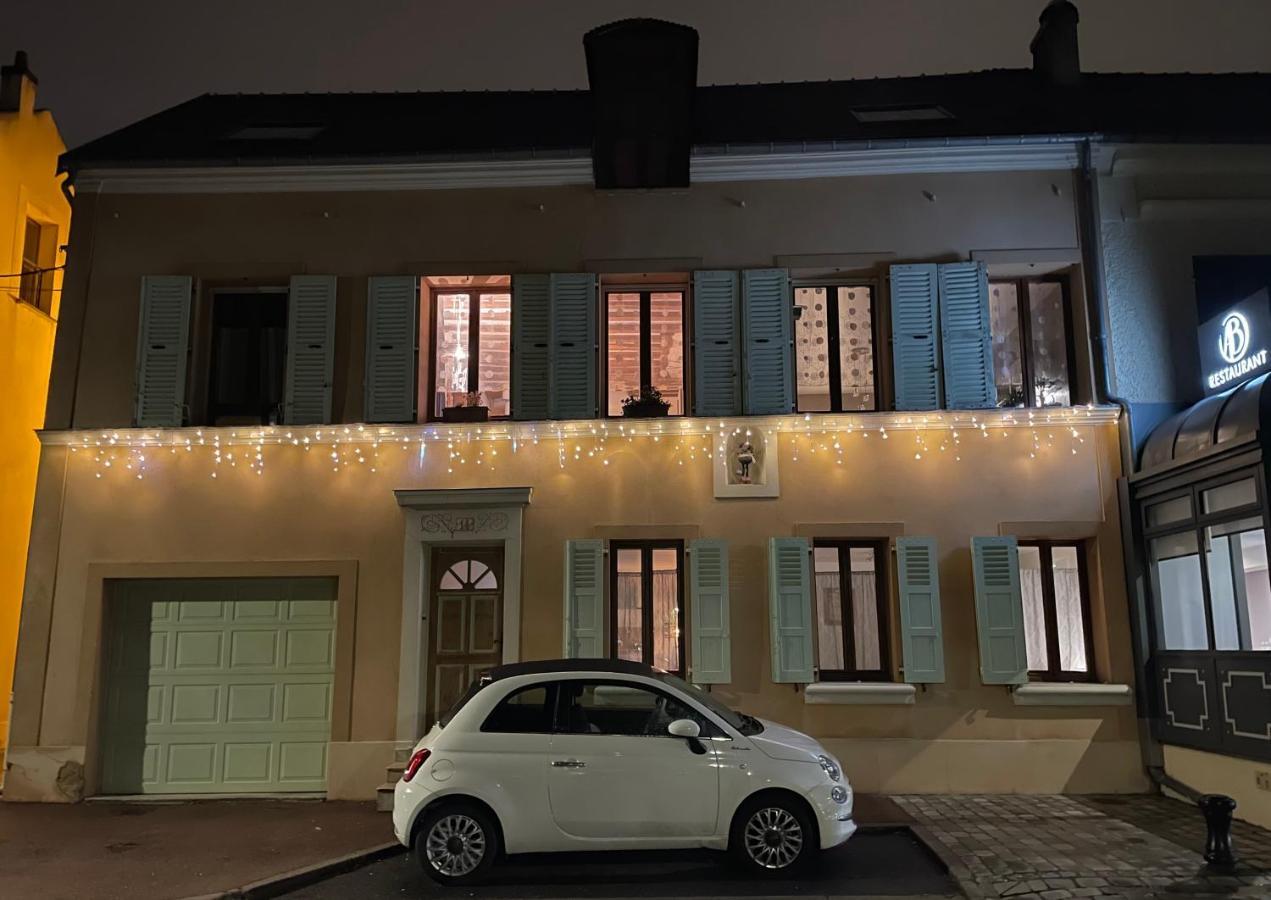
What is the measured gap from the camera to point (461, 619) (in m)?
11.2

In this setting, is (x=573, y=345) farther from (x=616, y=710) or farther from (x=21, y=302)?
(x=21, y=302)

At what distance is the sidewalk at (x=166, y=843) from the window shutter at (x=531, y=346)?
15.1ft

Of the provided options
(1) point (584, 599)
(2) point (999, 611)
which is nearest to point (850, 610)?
(2) point (999, 611)

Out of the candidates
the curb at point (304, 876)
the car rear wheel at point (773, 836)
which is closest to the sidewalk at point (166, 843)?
the curb at point (304, 876)

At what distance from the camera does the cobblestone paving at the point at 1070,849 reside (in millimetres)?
6824

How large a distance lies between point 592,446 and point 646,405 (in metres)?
0.79

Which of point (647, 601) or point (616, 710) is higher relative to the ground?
point (647, 601)

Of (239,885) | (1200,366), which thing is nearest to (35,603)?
(239,885)

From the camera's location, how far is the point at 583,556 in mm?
10828

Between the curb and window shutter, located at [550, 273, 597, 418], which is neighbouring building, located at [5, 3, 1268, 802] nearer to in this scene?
window shutter, located at [550, 273, 597, 418]

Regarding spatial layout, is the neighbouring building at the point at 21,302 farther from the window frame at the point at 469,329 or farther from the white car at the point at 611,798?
the white car at the point at 611,798

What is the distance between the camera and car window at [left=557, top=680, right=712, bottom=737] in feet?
24.4

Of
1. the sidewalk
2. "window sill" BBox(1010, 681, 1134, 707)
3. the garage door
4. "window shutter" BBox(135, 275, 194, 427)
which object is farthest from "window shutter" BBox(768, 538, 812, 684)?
"window shutter" BBox(135, 275, 194, 427)

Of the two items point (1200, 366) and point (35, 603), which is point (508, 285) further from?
point (1200, 366)
